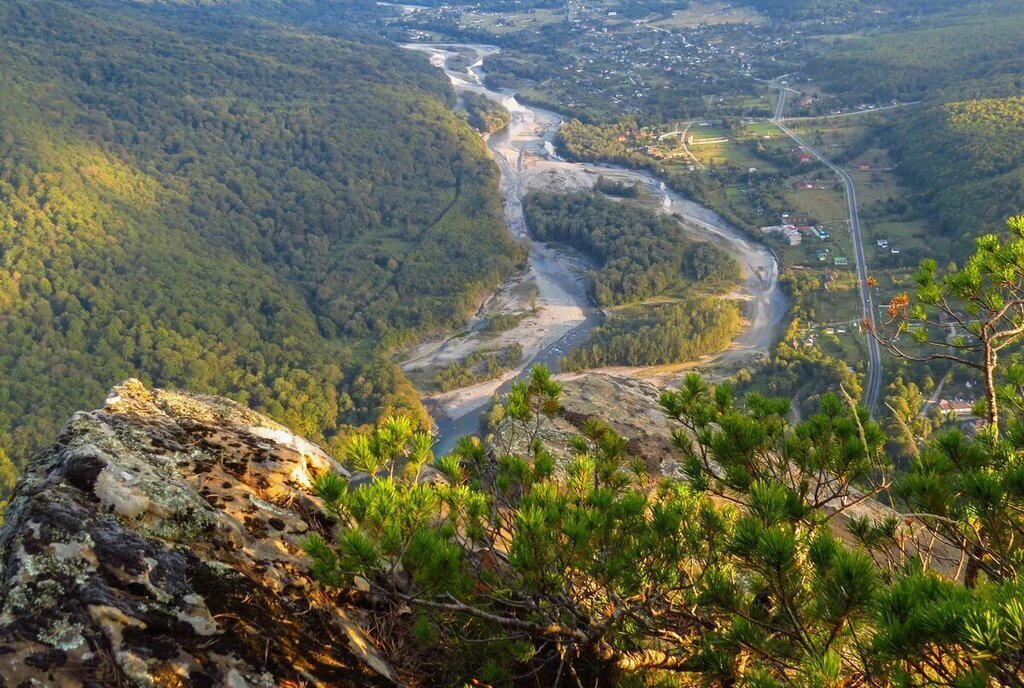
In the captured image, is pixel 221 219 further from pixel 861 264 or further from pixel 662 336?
pixel 861 264

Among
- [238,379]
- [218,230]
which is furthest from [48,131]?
[238,379]

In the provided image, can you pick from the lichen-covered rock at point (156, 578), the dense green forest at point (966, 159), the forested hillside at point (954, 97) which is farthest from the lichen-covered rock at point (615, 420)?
the dense green forest at point (966, 159)

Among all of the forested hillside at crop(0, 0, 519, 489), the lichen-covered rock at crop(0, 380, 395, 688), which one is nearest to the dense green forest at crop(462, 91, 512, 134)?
the forested hillside at crop(0, 0, 519, 489)

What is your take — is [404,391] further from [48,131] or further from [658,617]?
[48,131]

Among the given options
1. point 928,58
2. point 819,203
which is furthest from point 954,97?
point 819,203

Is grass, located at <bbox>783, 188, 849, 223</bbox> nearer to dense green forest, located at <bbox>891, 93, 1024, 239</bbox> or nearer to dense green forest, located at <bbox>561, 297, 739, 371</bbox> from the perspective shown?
dense green forest, located at <bbox>891, 93, 1024, 239</bbox>

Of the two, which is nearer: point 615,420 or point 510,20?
point 615,420
